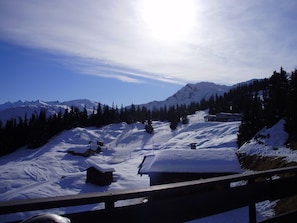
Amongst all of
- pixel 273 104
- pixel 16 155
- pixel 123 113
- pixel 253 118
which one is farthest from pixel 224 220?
pixel 123 113

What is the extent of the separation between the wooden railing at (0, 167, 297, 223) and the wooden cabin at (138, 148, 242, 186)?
19.0 metres

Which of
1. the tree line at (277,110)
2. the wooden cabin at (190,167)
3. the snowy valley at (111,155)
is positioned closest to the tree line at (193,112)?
the tree line at (277,110)

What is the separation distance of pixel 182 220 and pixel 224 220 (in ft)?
52.7

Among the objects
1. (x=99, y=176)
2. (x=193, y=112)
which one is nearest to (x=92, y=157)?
(x=99, y=176)

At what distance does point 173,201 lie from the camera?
11.9 ft

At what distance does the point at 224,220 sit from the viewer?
18453mm

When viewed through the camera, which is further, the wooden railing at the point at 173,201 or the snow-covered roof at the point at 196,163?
the snow-covered roof at the point at 196,163

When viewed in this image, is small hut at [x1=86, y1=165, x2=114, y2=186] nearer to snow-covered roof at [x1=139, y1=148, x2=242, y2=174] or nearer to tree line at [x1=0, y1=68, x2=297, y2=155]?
snow-covered roof at [x1=139, y1=148, x2=242, y2=174]

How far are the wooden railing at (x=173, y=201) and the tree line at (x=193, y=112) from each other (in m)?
33.2

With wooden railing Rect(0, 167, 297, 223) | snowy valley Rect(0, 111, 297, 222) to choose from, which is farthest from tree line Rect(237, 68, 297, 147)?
wooden railing Rect(0, 167, 297, 223)

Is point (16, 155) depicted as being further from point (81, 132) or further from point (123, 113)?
point (123, 113)

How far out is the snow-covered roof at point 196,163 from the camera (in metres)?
23.9

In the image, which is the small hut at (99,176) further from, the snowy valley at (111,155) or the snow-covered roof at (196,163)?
the snow-covered roof at (196,163)

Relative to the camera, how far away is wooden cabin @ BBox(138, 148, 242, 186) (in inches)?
941
